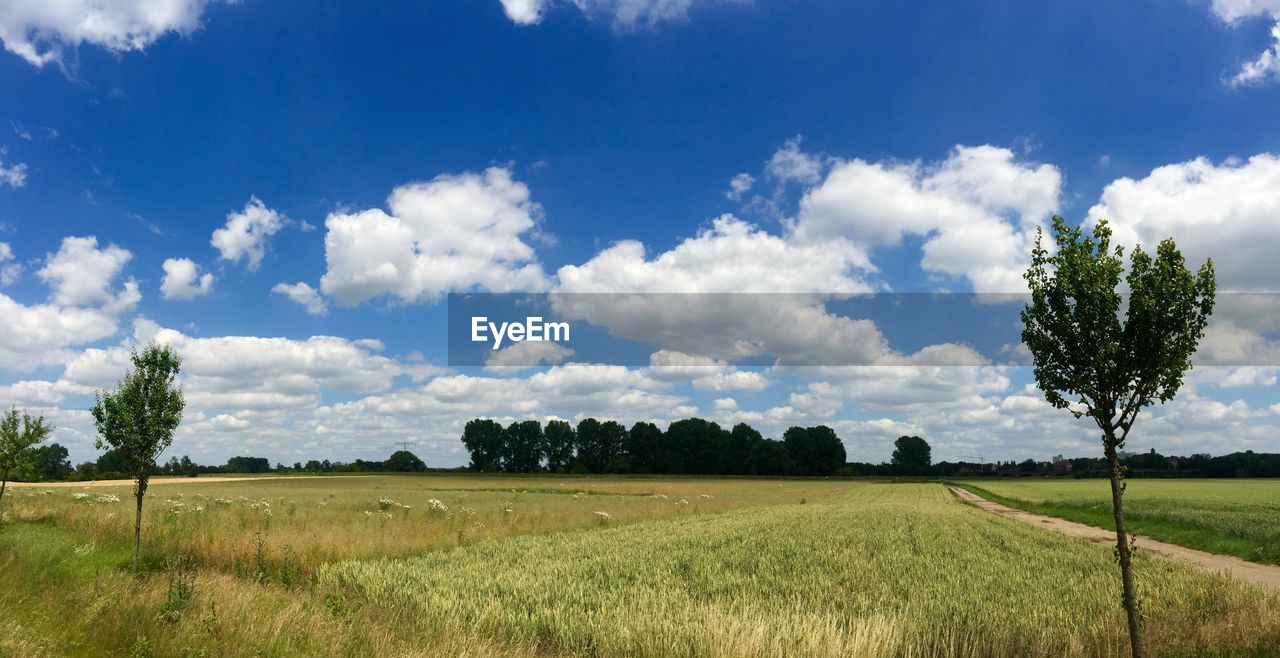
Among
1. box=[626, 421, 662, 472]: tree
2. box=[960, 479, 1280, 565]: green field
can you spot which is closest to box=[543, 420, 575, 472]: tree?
box=[626, 421, 662, 472]: tree

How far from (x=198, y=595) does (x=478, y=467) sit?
6186 inches

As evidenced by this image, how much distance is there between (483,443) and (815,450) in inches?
3487

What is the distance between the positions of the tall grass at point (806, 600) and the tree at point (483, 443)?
148863 millimetres

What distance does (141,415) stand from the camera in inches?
843

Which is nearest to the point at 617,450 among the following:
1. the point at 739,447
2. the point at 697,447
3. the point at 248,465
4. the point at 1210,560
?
the point at 697,447

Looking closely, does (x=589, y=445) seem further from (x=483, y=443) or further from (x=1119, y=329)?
(x=1119, y=329)

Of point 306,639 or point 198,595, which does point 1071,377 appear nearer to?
point 306,639

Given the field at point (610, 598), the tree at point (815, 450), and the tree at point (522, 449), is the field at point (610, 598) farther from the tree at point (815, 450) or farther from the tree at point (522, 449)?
the tree at point (815, 450)

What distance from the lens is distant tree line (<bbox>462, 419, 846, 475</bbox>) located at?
6555 inches

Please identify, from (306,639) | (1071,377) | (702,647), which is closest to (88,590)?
(306,639)

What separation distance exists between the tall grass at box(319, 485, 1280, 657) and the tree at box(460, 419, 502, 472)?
148863 mm

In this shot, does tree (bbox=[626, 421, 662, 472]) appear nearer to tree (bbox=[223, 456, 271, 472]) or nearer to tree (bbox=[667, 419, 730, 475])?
tree (bbox=[667, 419, 730, 475])

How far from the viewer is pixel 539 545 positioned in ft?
76.4

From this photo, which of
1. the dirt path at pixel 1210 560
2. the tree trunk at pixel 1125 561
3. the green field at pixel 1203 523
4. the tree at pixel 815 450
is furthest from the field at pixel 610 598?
the tree at pixel 815 450
